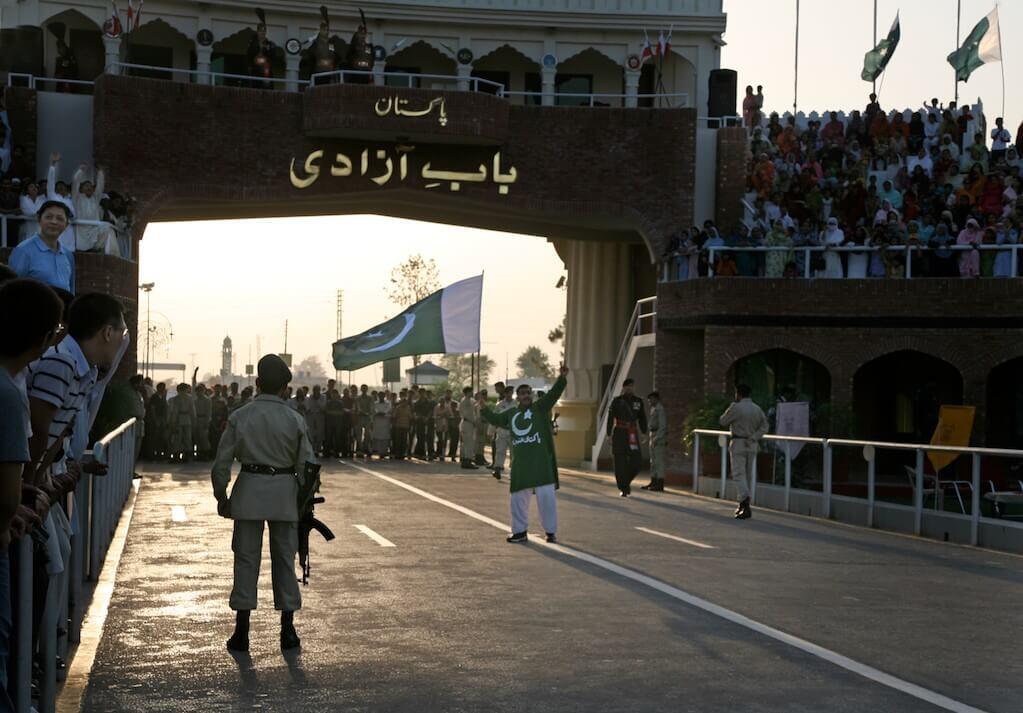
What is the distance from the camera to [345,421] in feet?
137

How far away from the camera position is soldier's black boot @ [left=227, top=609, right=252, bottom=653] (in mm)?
10477

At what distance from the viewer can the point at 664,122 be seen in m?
41.1

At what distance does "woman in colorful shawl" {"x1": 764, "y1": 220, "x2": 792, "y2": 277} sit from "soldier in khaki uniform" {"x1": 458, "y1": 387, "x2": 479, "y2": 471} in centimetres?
724

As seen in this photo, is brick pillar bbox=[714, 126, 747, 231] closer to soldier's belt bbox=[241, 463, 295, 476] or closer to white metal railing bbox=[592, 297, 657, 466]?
white metal railing bbox=[592, 297, 657, 466]

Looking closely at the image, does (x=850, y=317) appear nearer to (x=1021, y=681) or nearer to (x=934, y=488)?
(x=934, y=488)

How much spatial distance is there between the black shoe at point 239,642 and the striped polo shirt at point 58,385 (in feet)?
9.60

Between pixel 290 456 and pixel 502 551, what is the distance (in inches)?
248

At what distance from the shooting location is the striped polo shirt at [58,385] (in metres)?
7.07

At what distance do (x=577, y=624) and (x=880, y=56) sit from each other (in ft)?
122

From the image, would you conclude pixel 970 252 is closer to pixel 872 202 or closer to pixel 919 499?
pixel 872 202

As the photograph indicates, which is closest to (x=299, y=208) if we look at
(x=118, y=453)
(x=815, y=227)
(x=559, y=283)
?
(x=815, y=227)

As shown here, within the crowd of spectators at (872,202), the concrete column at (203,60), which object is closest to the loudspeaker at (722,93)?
the crowd of spectators at (872,202)

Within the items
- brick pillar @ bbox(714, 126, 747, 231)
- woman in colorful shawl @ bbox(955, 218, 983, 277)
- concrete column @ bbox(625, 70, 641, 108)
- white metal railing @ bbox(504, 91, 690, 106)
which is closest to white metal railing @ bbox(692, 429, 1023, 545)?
woman in colorful shawl @ bbox(955, 218, 983, 277)

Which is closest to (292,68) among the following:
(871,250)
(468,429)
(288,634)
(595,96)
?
Result: (595,96)
